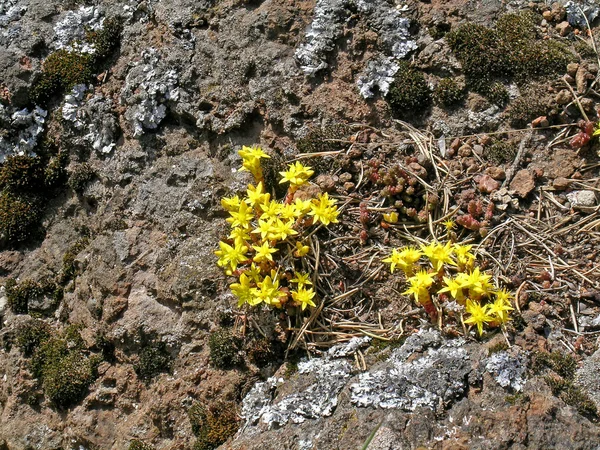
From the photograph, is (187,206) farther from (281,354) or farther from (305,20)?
(305,20)

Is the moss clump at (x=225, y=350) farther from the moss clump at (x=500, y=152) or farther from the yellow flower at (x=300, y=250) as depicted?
the moss clump at (x=500, y=152)

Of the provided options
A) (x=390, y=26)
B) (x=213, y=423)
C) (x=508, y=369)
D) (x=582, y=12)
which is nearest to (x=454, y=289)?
(x=508, y=369)

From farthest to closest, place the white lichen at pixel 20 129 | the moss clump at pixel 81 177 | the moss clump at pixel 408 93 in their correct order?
the white lichen at pixel 20 129 < the moss clump at pixel 81 177 < the moss clump at pixel 408 93

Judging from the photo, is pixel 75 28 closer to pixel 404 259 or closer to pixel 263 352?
pixel 263 352

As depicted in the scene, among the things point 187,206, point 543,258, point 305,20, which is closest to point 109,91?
point 187,206

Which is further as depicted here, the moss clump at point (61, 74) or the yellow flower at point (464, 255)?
the moss clump at point (61, 74)

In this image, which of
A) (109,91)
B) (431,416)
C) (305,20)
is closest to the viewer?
(431,416)

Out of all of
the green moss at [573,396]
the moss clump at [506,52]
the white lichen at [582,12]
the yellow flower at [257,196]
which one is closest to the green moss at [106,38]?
the yellow flower at [257,196]

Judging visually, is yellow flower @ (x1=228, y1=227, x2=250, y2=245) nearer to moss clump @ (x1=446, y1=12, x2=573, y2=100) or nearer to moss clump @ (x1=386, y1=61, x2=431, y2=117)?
moss clump @ (x1=386, y1=61, x2=431, y2=117)
